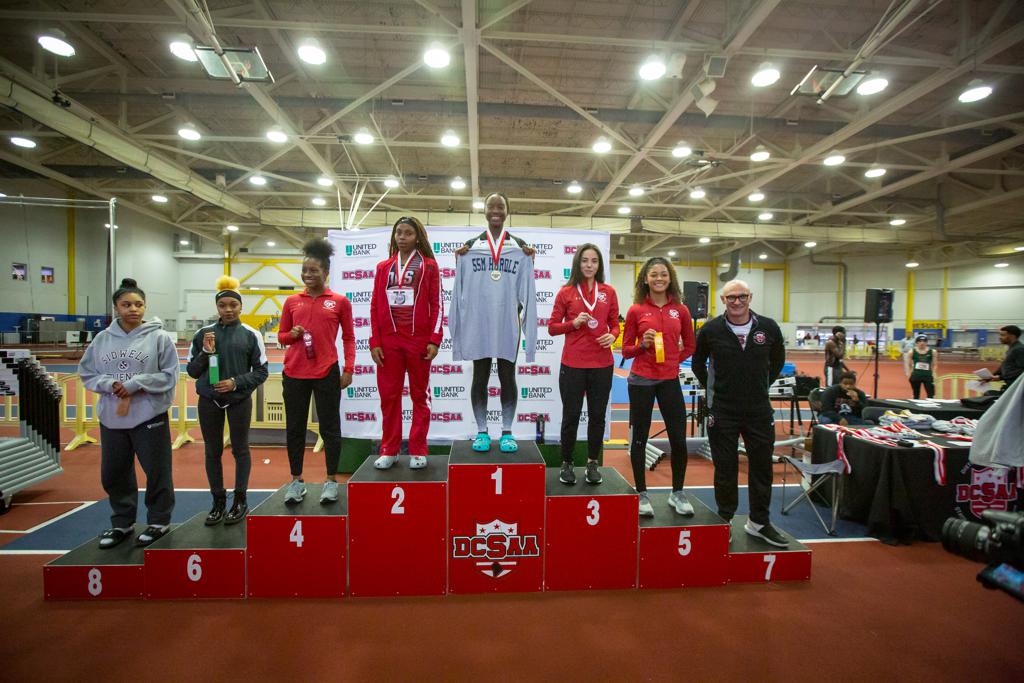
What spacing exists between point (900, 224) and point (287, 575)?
2366 centimetres

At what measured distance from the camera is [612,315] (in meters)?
3.39

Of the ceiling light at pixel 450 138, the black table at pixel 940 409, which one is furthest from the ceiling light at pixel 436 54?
the black table at pixel 940 409

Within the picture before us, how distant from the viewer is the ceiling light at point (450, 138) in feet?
31.0

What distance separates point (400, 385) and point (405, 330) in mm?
417

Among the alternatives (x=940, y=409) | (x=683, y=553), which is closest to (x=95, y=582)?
(x=683, y=553)

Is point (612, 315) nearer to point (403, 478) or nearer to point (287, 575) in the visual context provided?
point (403, 478)

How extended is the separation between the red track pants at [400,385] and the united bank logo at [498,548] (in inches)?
29.3

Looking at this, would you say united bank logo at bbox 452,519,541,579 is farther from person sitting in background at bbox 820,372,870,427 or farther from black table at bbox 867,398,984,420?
black table at bbox 867,398,984,420

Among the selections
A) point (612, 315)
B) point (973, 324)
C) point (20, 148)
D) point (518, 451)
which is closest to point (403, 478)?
point (518, 451)

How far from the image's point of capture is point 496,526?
2.94 metres

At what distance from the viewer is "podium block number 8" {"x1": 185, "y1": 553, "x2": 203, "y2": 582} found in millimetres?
2838

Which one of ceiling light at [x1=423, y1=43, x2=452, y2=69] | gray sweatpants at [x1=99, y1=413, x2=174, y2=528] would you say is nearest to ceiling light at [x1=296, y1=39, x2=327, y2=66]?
ceiling light at [x1=423, y1=43, x2=452, y2=69]

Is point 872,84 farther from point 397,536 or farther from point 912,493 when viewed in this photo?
point 397,536

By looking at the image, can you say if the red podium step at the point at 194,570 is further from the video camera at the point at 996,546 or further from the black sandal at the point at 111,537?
the video camera at the point at 996,546
